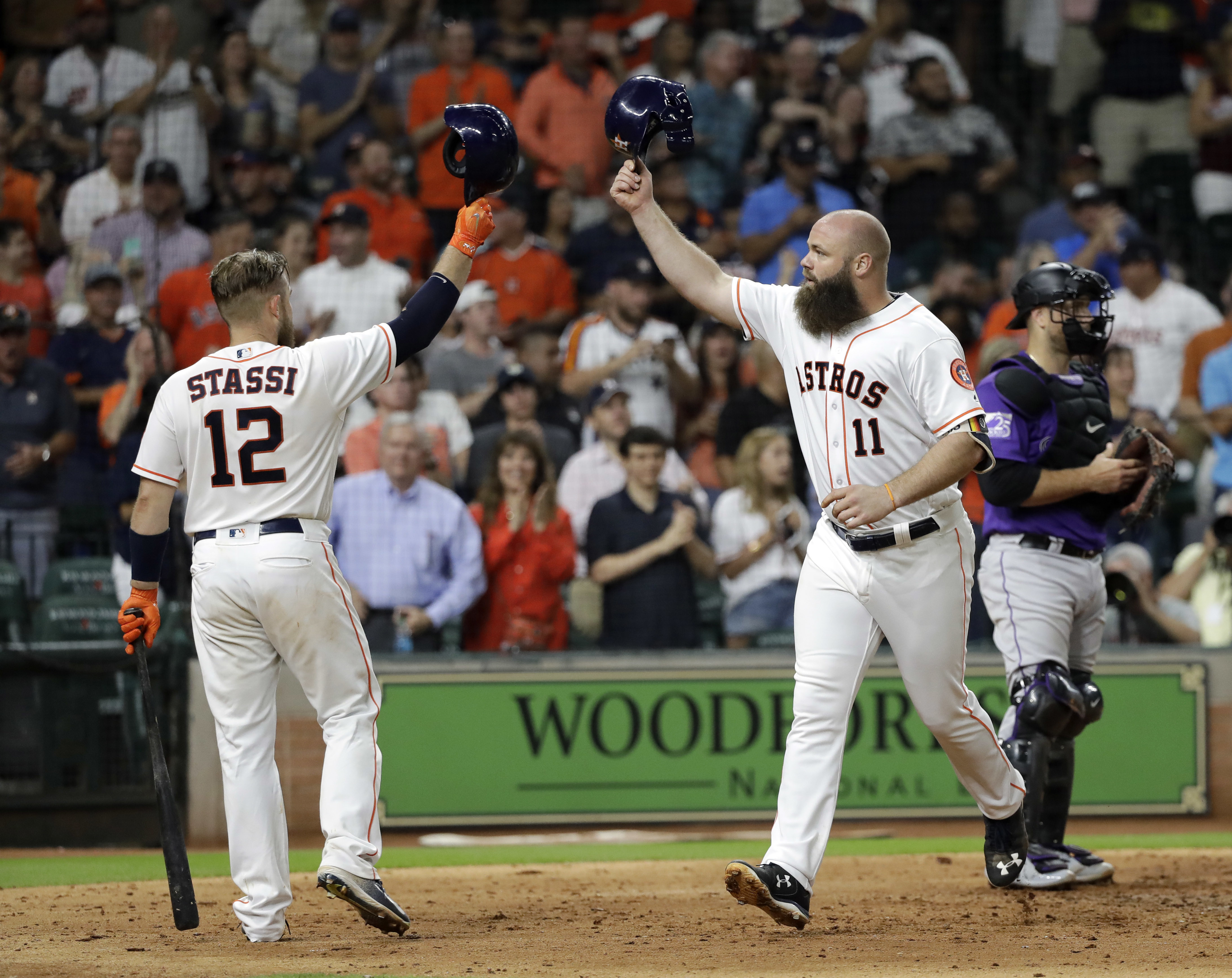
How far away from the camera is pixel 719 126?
39.0ft

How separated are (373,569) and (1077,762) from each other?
3903 millimetres

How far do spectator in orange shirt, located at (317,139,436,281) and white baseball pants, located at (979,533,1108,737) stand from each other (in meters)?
5.92

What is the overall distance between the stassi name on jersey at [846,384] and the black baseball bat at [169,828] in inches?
88.6

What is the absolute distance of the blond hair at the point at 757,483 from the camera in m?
8.62

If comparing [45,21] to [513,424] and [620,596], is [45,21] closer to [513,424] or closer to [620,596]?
[513,424]

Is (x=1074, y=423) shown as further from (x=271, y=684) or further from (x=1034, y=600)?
(x=271, y=684)

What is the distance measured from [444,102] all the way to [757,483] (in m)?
4.51

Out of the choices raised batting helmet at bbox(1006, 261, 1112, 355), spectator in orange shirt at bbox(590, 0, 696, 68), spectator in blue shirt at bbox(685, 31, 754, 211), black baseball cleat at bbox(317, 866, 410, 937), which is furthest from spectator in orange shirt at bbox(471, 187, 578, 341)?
black baseball cleat at bbox(317, 866, 410, 937)

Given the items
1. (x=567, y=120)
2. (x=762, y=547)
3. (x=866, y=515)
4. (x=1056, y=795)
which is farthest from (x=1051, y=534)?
(x=567, y=120)

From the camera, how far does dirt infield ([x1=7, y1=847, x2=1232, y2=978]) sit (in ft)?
14.0

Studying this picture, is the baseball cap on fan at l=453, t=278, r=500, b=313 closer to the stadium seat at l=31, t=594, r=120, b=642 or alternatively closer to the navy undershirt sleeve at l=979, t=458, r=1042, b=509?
the stadium seat at l=31, t=594, r=120, b=642

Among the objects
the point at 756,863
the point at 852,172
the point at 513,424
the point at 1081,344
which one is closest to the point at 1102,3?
the point at 852,172

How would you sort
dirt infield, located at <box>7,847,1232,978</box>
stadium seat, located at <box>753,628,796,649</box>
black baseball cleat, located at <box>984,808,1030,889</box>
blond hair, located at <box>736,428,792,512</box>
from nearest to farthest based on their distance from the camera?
1. dirt infield, located at <box>7,847,1232,978</box>
2. black baseball cleat, located at <box>984,808,1030,889</box>
3. stadium seat, located at <box>753,628,796,649</box>
4. blond hair, located at <box>736,428,792,512</box>

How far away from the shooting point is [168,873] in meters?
4.83
